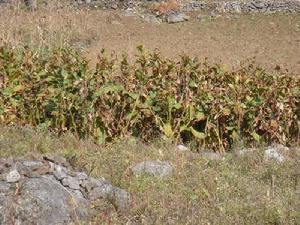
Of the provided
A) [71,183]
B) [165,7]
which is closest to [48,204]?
[71,183]

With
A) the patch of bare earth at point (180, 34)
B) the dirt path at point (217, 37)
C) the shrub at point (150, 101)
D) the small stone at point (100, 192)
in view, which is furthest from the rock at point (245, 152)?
the dirt path at point (217, 37)

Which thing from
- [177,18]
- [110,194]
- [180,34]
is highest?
[110,194]

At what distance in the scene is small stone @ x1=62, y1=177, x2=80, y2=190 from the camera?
134 inches

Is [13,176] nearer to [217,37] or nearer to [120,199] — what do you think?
[120,199]

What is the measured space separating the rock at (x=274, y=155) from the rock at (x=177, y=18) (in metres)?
12.7

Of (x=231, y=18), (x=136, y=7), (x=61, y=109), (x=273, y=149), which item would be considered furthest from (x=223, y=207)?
(x=136, y=7)

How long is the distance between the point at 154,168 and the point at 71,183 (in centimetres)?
93

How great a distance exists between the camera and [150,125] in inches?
200

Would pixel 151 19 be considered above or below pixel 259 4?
below

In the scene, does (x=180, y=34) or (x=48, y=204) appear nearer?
(x=48, y=204)

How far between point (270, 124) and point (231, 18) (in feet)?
42.0

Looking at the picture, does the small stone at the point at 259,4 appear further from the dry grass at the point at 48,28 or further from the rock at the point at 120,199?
the rock at the point at 120,199

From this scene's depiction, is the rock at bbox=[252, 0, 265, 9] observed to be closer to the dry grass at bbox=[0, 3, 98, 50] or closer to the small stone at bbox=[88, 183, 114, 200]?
the dry grass at bbox=[0, 3, 98, 50]

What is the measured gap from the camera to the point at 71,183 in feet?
11.3
